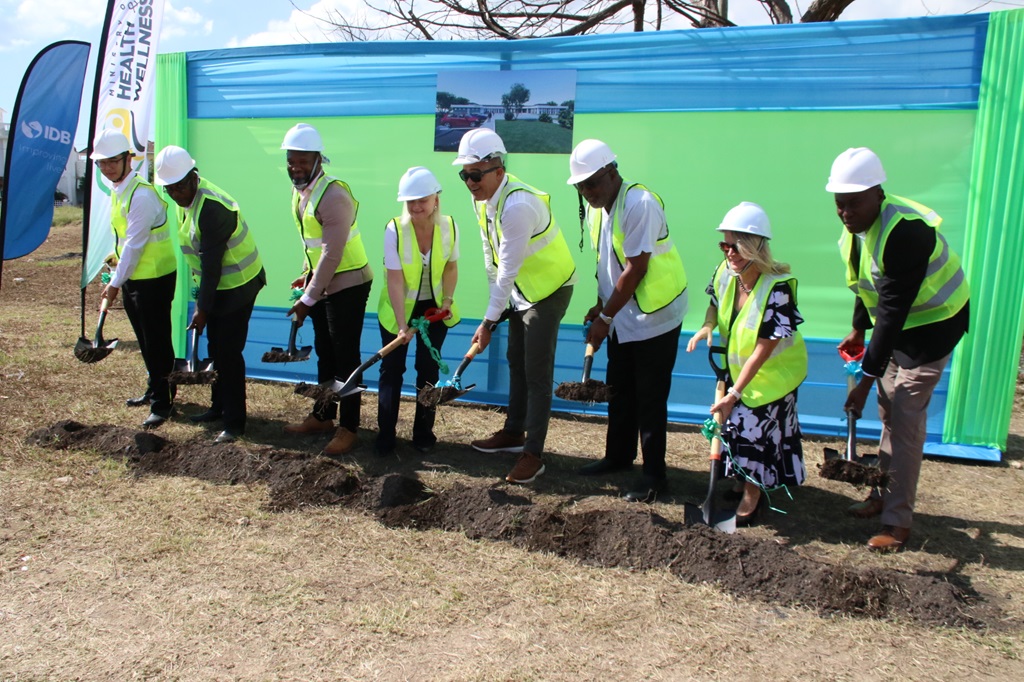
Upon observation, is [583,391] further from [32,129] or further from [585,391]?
[32,129]

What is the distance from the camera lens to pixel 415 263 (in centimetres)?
461

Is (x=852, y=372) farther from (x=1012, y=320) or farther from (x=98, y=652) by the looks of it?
(x=98, y=652)

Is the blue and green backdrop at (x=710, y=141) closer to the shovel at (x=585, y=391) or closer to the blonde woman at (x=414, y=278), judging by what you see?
the blonde woman at (x=414, y=278)

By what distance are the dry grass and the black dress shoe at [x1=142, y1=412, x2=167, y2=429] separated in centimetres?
69

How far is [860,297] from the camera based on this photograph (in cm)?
388

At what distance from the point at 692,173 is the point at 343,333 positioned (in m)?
2.60

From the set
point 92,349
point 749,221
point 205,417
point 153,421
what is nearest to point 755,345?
point 749,221

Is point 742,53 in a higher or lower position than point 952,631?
higher

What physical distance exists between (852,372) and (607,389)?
121cm

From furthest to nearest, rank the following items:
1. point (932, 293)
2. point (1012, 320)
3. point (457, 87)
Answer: point (457, 87) < point (1012, 320) < point (932, 293)

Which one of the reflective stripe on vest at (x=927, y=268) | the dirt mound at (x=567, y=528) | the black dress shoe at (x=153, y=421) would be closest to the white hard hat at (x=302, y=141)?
the dirt mound at (x=567, y=528)

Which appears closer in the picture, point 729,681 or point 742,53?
point 729,681

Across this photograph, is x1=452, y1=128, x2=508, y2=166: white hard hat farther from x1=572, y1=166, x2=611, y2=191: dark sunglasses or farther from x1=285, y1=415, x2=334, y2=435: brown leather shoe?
x1=285, y1=415, x2=334, y2=435: brown leather shoe

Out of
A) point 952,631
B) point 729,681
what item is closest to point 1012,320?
point 952,631
